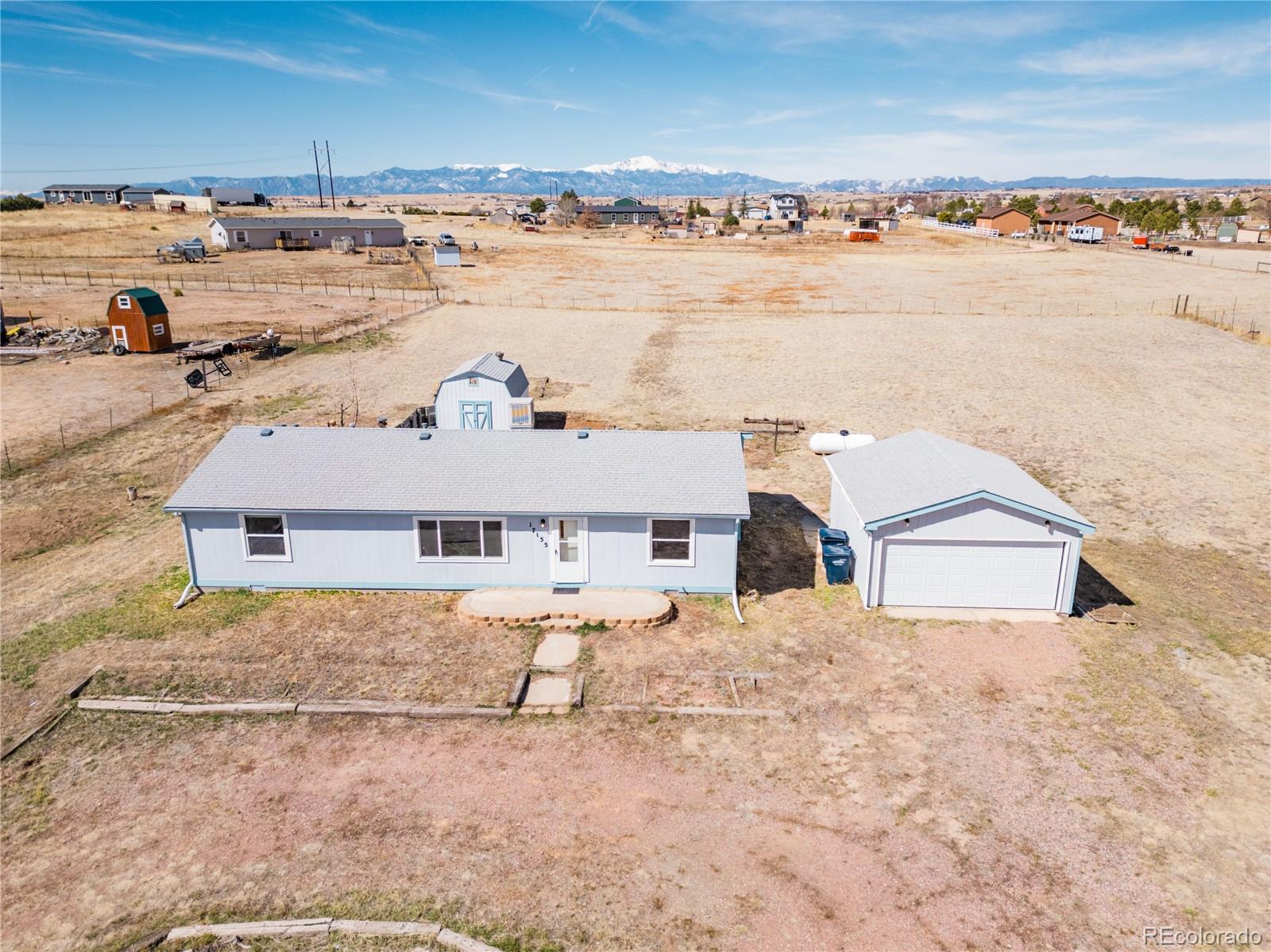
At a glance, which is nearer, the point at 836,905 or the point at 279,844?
the point at 836,905

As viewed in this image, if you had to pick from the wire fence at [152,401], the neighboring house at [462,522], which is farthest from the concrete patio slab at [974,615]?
the wire fence at [152,401]

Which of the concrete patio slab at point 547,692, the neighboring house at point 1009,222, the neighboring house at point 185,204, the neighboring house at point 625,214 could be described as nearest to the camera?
the concrete patio slab at point 547,692

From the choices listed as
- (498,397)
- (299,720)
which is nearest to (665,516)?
(299,720)

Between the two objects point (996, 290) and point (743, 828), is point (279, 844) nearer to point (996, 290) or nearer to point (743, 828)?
point (743, 828)

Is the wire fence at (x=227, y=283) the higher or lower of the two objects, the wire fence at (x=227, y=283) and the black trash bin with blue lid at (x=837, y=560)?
the higher

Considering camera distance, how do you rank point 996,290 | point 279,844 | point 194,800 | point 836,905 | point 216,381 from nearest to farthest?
point 836,905 → point 279,844 → point 194,800 → point 216,381 → point 996,290

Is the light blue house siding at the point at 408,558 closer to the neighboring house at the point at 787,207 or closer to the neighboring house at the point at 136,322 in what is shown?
the neighboring house at the point at 136,322
